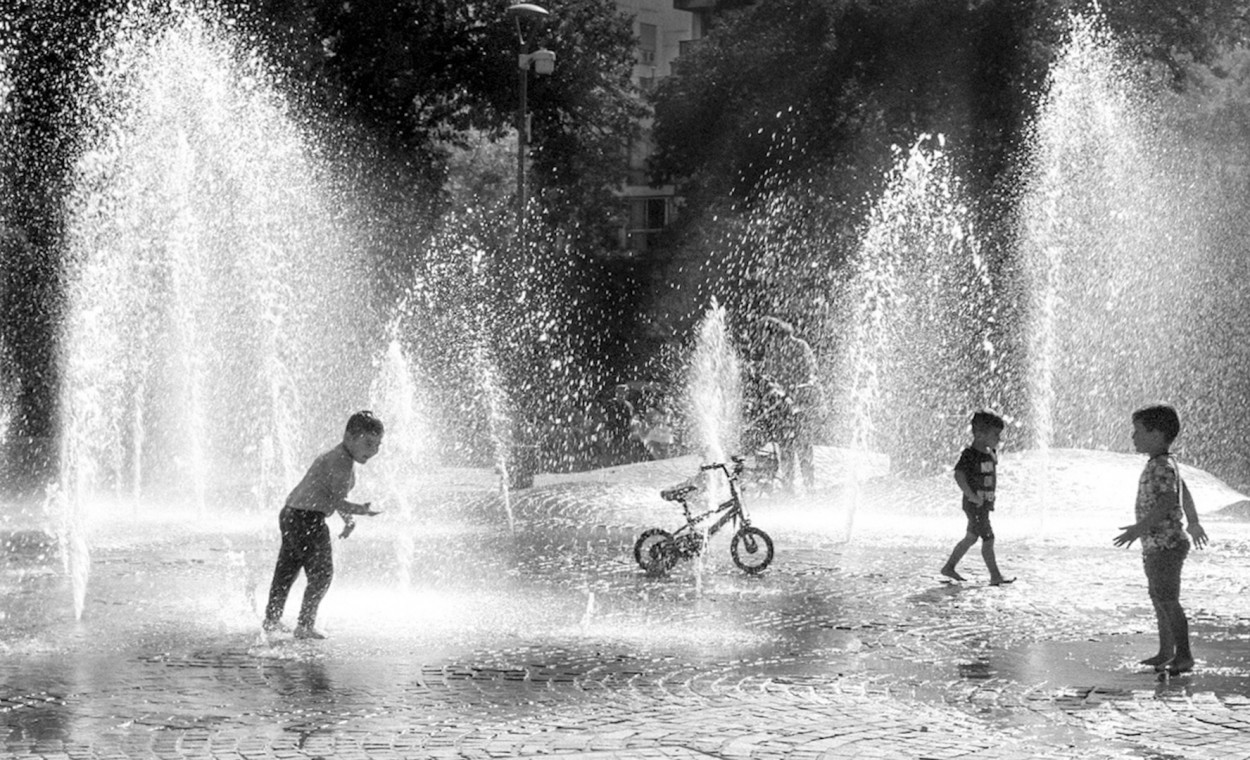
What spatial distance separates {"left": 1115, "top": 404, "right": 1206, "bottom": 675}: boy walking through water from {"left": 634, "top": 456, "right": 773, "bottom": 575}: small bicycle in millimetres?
4455

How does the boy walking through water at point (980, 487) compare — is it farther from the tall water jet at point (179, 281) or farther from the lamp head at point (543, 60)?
the lamp head at point (543, 60)

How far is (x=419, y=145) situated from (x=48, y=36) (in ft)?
37.8

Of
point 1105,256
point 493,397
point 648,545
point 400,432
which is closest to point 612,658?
point 648,545

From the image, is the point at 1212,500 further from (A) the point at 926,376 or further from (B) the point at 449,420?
(B) the point at 449,420

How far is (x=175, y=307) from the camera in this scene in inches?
1151

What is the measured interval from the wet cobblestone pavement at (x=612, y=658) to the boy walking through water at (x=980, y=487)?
352 millimetres

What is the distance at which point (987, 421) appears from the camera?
13477mm

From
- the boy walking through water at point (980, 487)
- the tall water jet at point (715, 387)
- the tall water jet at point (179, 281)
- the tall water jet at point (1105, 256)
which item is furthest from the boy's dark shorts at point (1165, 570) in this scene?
the tall water jet at point (1105, 256)

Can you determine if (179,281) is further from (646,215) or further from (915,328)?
(646,215)

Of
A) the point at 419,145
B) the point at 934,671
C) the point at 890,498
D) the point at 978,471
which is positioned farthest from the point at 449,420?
the point at 934,671

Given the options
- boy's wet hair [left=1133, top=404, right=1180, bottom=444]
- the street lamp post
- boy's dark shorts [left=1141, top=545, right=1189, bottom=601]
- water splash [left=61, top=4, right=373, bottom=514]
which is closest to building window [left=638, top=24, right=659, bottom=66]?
water splash [left=61, top=4, right=373, bottom=514]

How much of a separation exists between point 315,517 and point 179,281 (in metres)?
19.0

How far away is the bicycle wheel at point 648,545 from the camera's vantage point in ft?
45.1

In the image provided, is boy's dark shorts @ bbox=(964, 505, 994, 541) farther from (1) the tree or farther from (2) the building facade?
(2) the building facade
